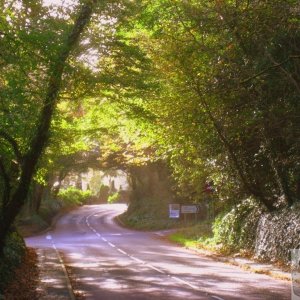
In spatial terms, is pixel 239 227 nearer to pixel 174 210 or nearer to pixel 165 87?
pixel 165 87

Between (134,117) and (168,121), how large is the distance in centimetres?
391

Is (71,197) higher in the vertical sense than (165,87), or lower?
lower

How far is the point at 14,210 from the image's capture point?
528 inches

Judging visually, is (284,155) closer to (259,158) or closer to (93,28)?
(259,158)

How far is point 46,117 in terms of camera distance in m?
12.5

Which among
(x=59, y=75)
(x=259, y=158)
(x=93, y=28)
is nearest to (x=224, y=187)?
(x=259, y=158)

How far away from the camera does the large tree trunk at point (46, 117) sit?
1064 cm

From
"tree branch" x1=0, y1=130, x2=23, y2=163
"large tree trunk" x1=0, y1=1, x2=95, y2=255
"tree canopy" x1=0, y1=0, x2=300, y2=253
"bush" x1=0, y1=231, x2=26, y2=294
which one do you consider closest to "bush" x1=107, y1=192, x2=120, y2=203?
"tree canopy" x1=0, y1=0, x2=300, y2=253

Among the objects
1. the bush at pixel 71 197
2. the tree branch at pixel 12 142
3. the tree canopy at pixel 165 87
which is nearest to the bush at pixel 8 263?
the tree canopy at pixel 165 87

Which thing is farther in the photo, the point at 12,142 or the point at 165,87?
the point at 165,87

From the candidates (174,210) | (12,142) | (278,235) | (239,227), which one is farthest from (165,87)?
(174,210)

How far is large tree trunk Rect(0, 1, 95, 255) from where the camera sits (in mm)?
10642

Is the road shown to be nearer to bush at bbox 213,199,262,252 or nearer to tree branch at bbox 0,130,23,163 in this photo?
bush at bbox 213,199,262,252

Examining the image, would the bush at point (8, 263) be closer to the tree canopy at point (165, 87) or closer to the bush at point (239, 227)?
the tree canopy at point (165, 87)
